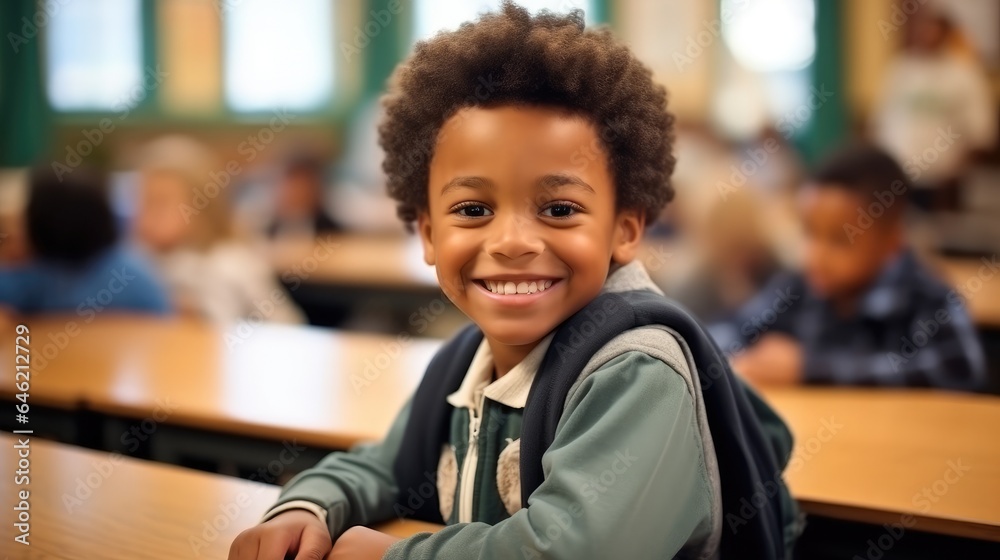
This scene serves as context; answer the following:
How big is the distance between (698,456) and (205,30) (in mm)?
7676

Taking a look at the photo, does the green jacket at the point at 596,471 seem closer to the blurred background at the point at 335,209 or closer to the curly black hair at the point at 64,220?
the blurred background at the point at 335,209

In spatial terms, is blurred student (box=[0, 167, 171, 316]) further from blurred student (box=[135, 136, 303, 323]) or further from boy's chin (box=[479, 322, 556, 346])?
boy's chin (box=[479, 322, 556, 346])

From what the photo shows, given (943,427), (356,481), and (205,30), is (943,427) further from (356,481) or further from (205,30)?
(205,30)

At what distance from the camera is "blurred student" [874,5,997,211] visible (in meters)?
5.29

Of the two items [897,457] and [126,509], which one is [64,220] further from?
[897,457]

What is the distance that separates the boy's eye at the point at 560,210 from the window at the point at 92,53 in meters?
7.82

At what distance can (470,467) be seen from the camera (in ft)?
3.88

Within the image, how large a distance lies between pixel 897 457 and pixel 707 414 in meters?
0.56

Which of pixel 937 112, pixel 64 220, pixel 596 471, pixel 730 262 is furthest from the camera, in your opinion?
pixel 937 112

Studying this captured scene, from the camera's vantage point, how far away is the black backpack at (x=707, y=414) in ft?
3.47

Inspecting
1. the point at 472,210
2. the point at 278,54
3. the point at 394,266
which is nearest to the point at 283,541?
the point at 472,210

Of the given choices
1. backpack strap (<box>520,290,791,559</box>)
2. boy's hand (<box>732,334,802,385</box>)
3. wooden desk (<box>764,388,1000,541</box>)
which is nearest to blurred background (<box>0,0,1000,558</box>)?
wooden desk (<box>764,388,1000,541</box>)

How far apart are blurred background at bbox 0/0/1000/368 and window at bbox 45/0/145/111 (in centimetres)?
2

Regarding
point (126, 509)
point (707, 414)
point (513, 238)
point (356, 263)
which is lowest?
point (356, 263)
